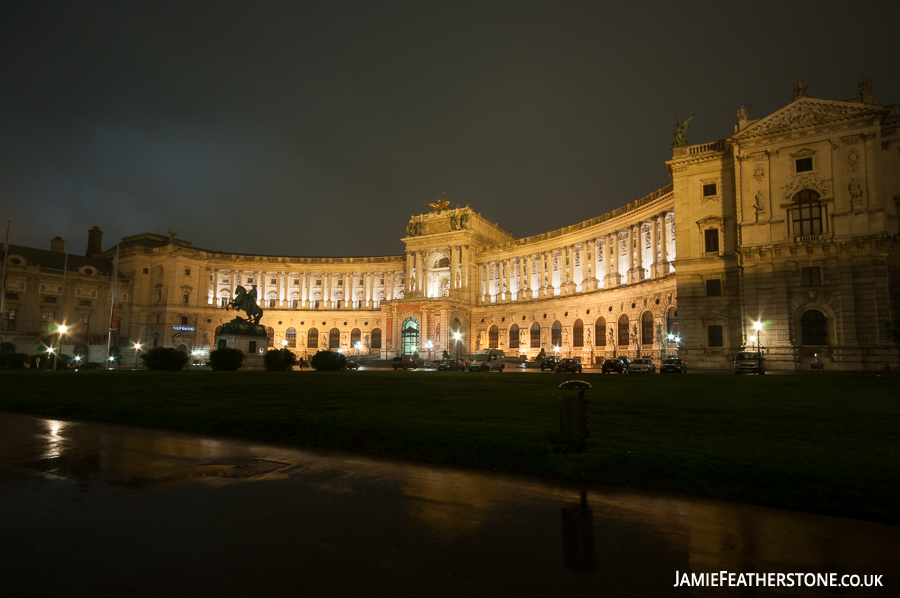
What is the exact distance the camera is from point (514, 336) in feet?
272

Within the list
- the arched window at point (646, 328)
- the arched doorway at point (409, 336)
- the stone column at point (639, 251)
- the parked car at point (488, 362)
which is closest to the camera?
the parked car at point (488, 362)

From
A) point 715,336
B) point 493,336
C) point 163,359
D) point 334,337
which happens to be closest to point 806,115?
point 715,336

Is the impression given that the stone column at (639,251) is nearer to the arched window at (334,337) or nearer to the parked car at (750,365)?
the parked car at (750,365)

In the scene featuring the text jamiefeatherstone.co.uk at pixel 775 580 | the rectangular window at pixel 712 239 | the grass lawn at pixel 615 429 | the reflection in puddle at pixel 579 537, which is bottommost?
the text jamiefeatherstone.co.uk at pixel 775 580

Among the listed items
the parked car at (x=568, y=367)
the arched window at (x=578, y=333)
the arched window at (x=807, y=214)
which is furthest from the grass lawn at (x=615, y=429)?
the arched window at (x=578, y=333)

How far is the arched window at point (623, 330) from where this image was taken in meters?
64.3

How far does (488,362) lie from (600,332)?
22917mm

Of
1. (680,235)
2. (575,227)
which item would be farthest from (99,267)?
(680,235)

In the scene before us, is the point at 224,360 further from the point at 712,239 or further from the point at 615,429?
the point at 712,239

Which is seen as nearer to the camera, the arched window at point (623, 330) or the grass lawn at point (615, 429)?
the grass lawn at point (615, 429)

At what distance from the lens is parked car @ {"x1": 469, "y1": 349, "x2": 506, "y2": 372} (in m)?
50.1

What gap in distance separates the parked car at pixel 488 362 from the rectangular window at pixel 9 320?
69.9 metres

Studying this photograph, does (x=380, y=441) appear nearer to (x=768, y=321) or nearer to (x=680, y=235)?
(x=768, y=321)

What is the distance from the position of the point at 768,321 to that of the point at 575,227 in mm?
36319
